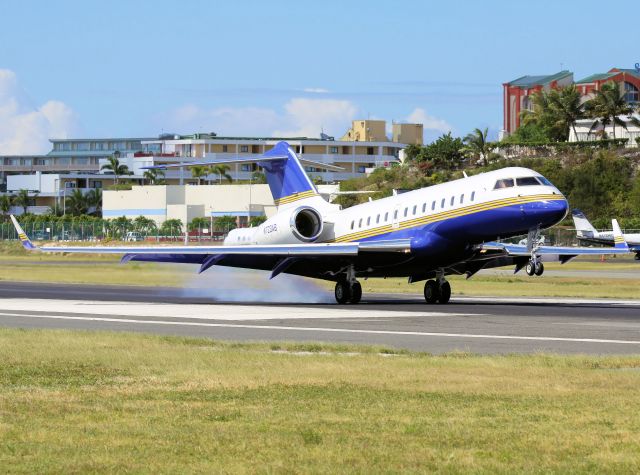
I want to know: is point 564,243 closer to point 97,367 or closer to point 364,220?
point 364,220

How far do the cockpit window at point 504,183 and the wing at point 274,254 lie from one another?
11.6 feet

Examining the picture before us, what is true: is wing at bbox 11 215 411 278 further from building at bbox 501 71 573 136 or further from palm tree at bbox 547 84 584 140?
building at bbox 501 71 573 136

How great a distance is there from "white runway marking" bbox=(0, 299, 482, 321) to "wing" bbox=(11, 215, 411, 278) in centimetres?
167

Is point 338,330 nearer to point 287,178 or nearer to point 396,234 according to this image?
point 396,234

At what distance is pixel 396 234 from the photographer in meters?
38.3

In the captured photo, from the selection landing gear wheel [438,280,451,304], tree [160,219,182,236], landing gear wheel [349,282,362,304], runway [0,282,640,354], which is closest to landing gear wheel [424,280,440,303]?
landing gear wheel [438,280,451,304]

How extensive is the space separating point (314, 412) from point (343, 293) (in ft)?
84.1

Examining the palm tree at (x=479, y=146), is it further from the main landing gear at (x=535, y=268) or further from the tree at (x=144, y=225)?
the main landing gear at (x=535, y=268)

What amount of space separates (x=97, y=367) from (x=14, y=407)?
4566mm

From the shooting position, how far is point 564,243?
362ft

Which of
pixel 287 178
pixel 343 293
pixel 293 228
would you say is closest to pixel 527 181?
pixel 343 293

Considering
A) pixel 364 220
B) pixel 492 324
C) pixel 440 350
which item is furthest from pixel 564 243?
pixel 440 350

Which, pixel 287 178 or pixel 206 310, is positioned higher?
pixel 287 178

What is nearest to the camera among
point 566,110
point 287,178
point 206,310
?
point 206,310
